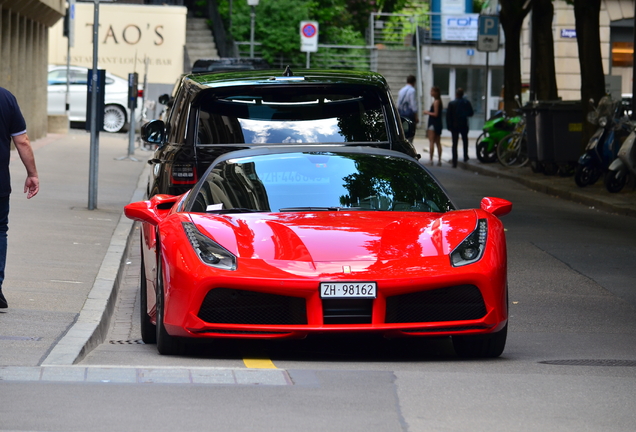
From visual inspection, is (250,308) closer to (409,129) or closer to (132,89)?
(409,129)

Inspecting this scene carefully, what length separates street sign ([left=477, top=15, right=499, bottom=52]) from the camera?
3281cm

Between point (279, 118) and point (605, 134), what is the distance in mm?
13022

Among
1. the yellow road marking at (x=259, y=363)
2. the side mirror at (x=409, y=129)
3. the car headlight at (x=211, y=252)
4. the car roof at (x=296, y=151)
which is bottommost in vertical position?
the yellow road marking at (x=259, y=363)

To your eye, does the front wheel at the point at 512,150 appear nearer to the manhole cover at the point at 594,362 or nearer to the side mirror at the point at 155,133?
the side mirror at the point at 155,133

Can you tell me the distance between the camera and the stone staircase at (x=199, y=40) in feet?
152

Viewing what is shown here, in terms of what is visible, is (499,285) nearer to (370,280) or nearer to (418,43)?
(370,280)

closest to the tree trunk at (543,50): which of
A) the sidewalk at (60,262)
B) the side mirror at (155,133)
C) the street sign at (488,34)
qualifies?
the street sign at (488,34)

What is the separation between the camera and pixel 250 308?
Answer: 267 inches

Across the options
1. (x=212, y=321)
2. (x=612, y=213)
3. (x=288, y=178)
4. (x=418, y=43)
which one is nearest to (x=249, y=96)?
(x=288, y=178)

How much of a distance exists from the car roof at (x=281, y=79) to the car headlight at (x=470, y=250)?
2802mm

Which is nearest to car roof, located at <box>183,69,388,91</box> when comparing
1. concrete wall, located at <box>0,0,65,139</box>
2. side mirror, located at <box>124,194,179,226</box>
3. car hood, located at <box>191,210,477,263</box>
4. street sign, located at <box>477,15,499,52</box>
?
side mirror, located at <box>124,194,179,226</box>

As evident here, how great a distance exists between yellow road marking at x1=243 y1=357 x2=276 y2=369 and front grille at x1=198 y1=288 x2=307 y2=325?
0.69 ft

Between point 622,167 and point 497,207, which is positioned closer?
point 497,207

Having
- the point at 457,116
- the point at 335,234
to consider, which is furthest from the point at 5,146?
the point at 457,116
